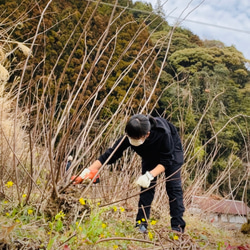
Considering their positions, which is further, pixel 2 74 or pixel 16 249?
pixel 2 74

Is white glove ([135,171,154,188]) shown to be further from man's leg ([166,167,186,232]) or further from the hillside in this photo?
man's leg ([166,167,186,232])

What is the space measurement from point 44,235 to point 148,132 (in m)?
0.96

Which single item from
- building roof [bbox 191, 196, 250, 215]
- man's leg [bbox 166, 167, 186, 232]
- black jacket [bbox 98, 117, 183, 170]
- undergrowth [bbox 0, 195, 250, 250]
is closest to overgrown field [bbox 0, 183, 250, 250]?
undergrowth [bbox 0, 195, 250, 250]

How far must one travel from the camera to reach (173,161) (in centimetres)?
240

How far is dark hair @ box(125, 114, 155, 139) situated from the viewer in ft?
6.67

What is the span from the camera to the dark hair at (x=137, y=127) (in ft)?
6.67

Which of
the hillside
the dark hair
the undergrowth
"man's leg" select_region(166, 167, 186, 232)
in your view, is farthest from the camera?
"man's leg" select_region(166, 167, 186, 232)

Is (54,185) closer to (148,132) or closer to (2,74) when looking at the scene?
(148,132)

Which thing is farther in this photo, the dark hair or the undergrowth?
the dark hair

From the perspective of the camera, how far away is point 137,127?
2.04m

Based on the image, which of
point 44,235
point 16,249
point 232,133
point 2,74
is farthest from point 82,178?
point 232,133

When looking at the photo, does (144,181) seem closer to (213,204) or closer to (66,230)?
(66,230)

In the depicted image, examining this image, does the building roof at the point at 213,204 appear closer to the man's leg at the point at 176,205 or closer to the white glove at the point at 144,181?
the man's leg at the point at 176,205

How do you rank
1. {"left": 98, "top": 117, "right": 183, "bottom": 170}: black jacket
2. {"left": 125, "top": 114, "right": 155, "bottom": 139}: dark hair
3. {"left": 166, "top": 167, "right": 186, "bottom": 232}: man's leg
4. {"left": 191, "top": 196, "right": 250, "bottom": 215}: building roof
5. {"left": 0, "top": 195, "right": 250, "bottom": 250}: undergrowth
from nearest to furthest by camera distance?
{"left": 0, "top": 195, "right": 250, "bottom": 250}: undergrowth, {"left": 125, "top": 114, "right": 155, "bottom": 139}: dark hair, {"left": 98, "top": 117, "right": 183, "bottom": 170}: black jacket, {"left": 166, "top": 167, "right": 186, "bottom": 232}: man's leg, {"left": 191, "top": 196, "right": 250, "bottom": 215}: building roof
